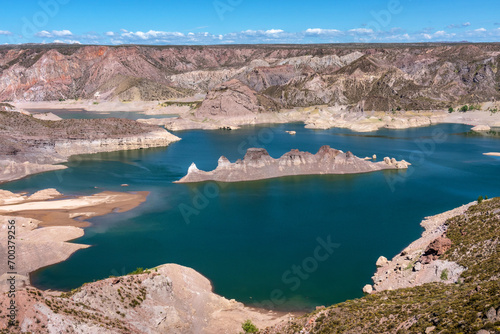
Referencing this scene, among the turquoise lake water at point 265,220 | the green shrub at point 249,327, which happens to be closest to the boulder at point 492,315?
the green shrub at point 249,327

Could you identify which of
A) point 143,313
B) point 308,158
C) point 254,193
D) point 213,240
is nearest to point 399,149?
point 308,158

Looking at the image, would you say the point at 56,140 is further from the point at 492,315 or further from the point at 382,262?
the point at 492,315

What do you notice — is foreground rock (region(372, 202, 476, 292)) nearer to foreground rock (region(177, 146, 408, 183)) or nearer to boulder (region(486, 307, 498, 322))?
boulder (region(486, 307, 498, 322))

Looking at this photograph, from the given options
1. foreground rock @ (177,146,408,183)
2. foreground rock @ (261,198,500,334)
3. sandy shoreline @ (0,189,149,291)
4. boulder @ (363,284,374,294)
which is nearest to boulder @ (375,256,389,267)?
foreground rock @ (261,198,500,334)

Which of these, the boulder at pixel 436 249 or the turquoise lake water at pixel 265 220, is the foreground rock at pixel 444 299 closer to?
the boulder at pixel 436 249

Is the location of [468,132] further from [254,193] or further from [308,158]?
[254,193]
